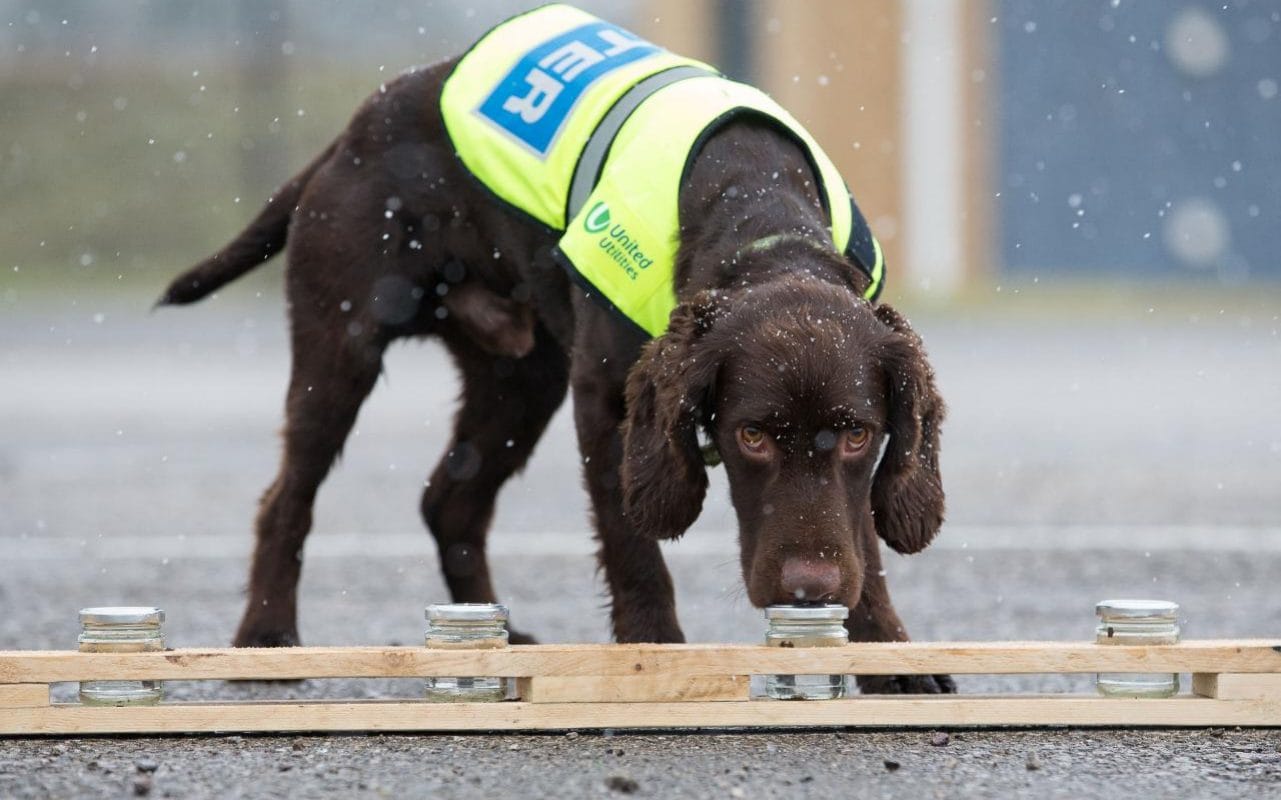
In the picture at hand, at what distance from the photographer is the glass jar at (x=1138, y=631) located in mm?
3643

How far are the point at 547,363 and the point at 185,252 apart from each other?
1067 inches

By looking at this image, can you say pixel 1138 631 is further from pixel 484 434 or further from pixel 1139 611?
pixel 484 434

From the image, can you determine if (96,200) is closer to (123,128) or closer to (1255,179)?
(123,128)

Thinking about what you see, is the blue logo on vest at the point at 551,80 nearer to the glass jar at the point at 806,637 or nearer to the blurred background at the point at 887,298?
the blurred background at the point at 887,298

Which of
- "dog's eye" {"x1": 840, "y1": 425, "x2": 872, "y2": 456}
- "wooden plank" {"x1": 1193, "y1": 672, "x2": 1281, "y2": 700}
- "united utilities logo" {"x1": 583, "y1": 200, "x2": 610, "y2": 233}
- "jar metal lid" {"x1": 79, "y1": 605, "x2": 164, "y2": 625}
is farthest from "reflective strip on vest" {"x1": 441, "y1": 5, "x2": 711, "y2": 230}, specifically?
"wooden plank" {"x1": 1193, "y1": 672, "x2": 1281, "y2": 700}

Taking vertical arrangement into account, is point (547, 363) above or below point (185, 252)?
above

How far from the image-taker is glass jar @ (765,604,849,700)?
3453mm

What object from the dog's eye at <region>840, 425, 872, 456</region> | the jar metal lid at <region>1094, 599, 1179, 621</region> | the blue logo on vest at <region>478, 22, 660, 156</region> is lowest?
the jar metal lid at <region>1094, 599, 1179, 621</region>

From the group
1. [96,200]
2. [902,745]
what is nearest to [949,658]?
[902,745]

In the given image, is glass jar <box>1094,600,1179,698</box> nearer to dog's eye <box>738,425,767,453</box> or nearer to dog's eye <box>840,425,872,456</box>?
dog's eye <box>840,425,872,456</box>

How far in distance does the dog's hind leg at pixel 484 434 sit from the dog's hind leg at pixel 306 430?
13.9 inches

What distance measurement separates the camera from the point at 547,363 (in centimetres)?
518

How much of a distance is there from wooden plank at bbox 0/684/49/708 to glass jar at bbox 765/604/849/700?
133cm

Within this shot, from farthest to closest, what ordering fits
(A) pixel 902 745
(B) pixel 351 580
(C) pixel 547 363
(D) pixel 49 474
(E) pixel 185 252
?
(E) pixel 185 252, (D) pixel 49 474, (B) pixel 351 580, (C) pixel 547 363, (A) pixel 902 745
